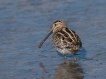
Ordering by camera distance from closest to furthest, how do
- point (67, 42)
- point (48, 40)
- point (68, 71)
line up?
point (68, 71)
point (67, 42)
point (48, 40)

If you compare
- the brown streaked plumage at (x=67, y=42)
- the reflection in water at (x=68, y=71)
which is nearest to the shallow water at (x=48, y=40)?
the reflection in water at (x=68, y=71)

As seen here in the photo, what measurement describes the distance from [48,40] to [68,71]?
8.78 ft

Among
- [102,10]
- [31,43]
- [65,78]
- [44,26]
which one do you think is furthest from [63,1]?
[65,78]

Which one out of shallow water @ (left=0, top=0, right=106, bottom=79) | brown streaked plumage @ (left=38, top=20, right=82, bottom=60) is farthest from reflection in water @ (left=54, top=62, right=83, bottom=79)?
brown streaked plumage @ (left=38, top=20, right=82, bottom=60)

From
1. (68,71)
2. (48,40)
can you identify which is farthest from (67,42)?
(48,40)

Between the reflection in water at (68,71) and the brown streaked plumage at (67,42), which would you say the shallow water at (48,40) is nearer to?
the reflection in water at (68,71)

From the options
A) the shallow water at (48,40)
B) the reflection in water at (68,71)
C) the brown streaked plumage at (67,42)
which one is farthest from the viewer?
the brown streaked plumage at (67,42)

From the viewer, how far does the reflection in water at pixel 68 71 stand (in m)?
8.75

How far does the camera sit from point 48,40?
11711mm

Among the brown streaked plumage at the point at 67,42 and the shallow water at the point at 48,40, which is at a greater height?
the brown streaked plumage at the point at 67,42

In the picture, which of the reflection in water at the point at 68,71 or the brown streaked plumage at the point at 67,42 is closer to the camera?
the reflection in water at the point at 68,71

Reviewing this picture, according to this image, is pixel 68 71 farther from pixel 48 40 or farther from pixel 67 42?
pixel 48 40

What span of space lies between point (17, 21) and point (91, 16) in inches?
92.0

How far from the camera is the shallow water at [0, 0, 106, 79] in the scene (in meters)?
9.13
